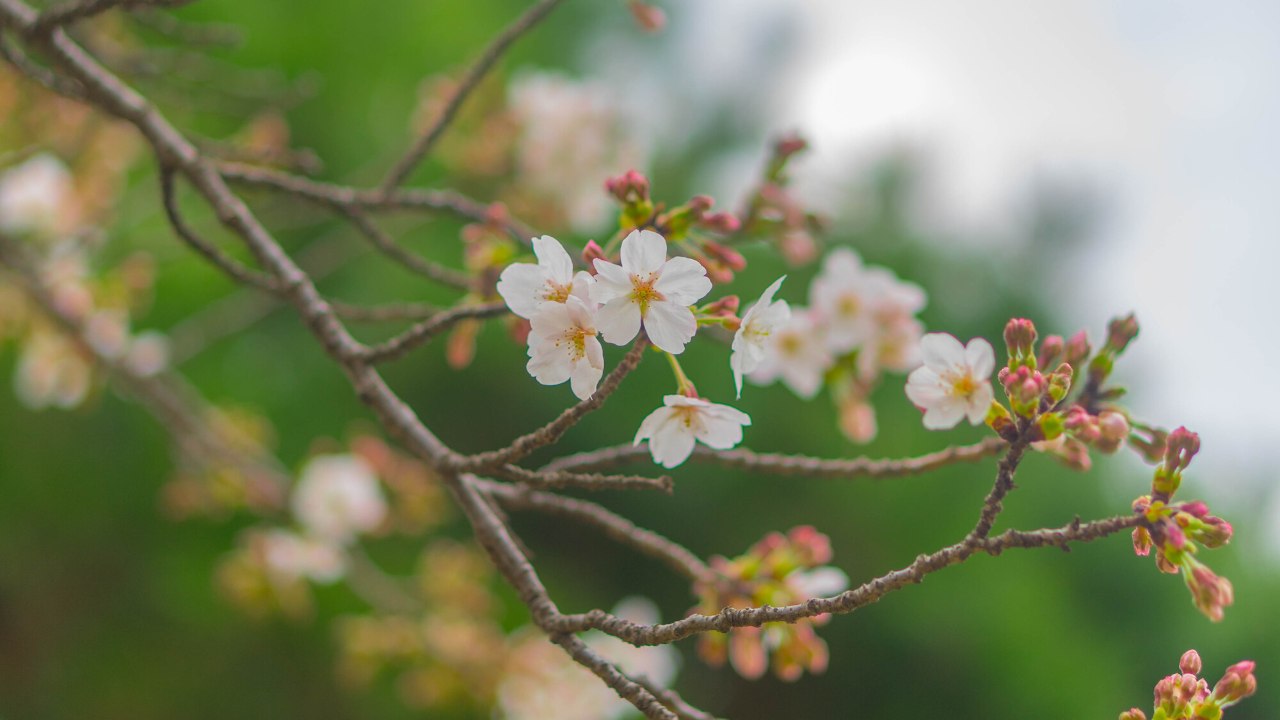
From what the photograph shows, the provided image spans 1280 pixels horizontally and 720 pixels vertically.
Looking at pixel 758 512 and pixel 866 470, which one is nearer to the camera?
pixel 866 470

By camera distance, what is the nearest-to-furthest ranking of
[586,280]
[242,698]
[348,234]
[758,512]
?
[586,280] < [348,234] < [242,698] < [758,512]

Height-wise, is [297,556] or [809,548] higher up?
[297,556]

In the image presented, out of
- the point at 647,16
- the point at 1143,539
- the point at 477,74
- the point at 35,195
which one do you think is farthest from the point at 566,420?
the point at 35,195

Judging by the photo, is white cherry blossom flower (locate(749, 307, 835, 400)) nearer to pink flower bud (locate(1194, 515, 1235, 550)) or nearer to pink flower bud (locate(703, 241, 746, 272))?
pink flower bud (locate(703, 241, 746, 272))

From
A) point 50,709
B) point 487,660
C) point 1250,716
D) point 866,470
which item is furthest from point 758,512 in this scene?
point 866,470

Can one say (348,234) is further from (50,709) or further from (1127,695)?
(1127,695)

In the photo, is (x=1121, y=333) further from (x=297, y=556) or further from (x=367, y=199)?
(x=297, y=556)

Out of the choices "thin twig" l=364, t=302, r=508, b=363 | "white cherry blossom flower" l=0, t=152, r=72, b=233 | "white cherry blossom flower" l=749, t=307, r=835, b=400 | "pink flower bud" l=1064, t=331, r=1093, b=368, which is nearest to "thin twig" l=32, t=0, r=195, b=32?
"thin twig" l=364, t=302, r=508, b=363
